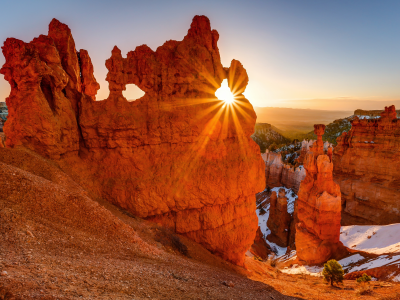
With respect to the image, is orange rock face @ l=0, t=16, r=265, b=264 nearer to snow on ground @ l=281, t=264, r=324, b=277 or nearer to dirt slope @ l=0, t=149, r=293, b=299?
dirt slope @ l=0, t=149, r=293, b=299

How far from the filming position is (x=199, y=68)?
13055mm

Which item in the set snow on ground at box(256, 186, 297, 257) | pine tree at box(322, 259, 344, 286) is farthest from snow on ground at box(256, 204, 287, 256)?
pine tree at box(322, 259, 344, 286)

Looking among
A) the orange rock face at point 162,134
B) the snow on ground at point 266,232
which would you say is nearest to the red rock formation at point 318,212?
the snow on ground at point 266,232

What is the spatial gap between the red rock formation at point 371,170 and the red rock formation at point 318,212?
46.2 feet

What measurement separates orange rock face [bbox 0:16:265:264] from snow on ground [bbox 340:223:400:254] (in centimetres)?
1645

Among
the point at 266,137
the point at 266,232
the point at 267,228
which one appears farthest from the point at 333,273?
the point at 266,137

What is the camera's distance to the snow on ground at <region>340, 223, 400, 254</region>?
852 inches

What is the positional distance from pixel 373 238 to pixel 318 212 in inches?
257

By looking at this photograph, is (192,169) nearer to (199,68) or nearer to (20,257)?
(199,68)

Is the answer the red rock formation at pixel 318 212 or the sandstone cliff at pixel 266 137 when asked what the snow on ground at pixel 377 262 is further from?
the sandstone cliff at pixel 266 137

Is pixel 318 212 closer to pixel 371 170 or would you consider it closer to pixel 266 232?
pixel 371 170

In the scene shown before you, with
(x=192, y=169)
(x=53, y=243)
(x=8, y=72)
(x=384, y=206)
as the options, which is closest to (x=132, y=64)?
(x=8, y=72)

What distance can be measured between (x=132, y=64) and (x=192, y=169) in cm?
674

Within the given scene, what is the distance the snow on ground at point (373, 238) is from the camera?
21.6m
